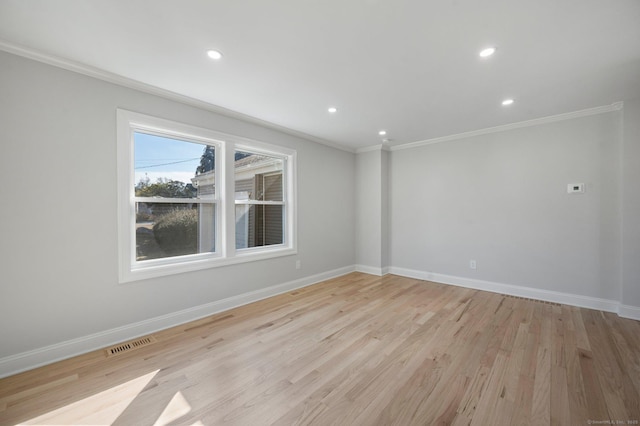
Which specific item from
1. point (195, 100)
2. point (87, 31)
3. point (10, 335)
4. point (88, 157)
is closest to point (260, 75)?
point (195, 100)

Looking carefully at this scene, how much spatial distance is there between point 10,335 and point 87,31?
2417mm

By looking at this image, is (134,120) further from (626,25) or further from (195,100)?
(626,25)

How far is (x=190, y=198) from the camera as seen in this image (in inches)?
124

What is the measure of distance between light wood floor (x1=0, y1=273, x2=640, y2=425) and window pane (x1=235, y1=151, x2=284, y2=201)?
1733 mm

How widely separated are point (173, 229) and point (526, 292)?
495 centimetres

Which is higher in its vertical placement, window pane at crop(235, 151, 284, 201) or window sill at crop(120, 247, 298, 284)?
window pane at crop(235, 151, 284, 201)

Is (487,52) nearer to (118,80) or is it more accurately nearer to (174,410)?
(118,80)

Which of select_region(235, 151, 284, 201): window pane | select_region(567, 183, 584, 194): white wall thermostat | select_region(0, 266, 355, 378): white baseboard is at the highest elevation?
select_region(235, 151, 284, 201): window pane

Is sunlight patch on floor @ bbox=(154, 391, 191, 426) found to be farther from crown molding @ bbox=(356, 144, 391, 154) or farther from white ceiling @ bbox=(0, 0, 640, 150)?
crown molding @ bbox=(356, 144, 391, 154)

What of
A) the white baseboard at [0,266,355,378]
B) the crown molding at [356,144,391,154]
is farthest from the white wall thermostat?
the white baseboard at [0,266,355,378]

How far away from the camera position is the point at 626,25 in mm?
1837

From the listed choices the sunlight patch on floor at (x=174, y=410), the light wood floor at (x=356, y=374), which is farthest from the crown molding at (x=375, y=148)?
the sunlight patch on floor at (x=174, y=410)

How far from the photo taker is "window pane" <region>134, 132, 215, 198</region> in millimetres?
2820

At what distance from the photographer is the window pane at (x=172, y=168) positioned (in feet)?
9.25
